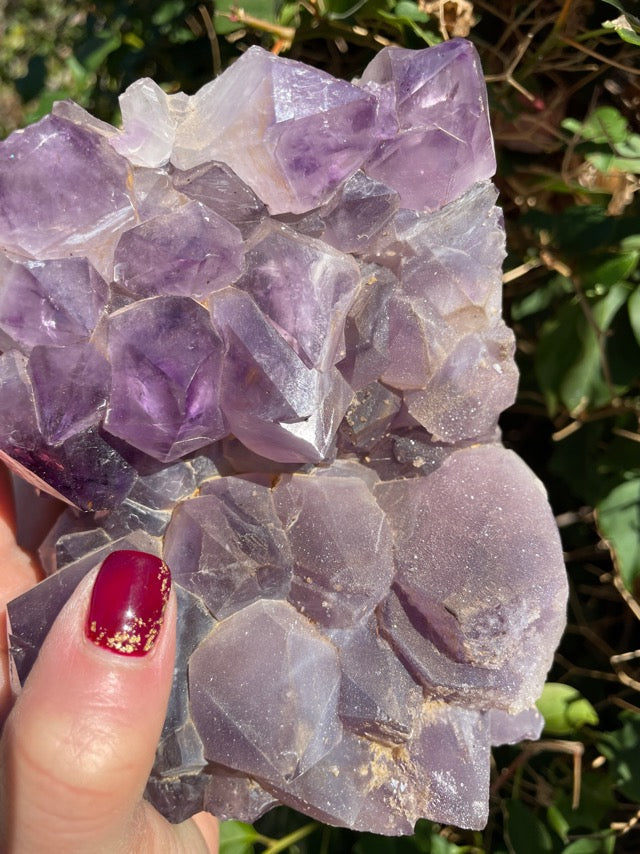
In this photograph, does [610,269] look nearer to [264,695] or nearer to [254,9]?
[254,9]

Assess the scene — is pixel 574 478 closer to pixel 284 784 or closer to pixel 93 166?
pixel 284 784

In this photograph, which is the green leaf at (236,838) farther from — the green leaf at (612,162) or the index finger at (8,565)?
the green leaf at (612,162)

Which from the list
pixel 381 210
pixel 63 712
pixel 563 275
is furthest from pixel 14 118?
pixel 63 712

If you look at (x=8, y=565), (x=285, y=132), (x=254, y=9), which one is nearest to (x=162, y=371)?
(x=285, y=132)

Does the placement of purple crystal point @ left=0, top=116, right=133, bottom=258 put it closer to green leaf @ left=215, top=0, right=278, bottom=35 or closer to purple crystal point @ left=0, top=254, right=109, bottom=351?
purple crystal point @ left=0, top=254, right=109, bottom=351

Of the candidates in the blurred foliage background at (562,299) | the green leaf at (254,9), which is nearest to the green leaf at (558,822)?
the blurred foliage background at (562,299)

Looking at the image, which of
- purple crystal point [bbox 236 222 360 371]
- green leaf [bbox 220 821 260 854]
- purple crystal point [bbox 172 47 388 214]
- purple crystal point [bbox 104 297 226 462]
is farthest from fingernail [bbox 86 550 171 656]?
green leaf [bbox 220 821 260 854]

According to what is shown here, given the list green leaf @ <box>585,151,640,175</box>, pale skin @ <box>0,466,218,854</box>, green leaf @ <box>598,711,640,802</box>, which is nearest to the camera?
pale skin @ <box>0,466,218,854</box>
